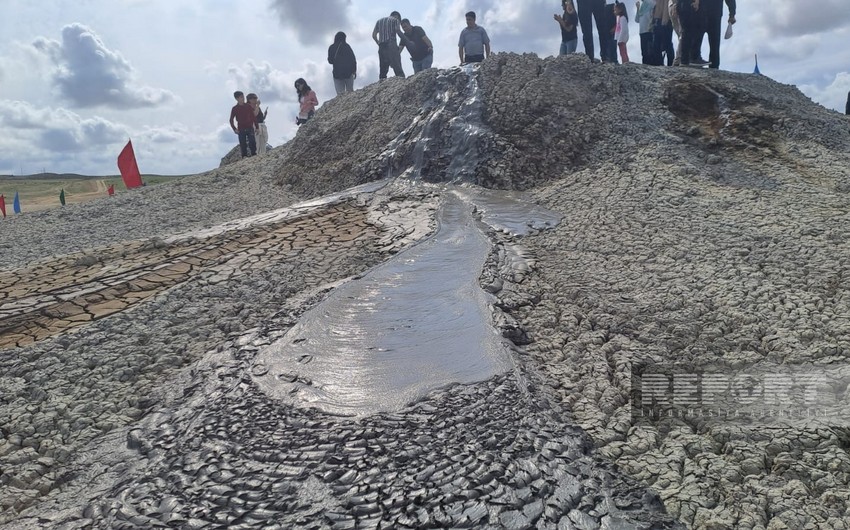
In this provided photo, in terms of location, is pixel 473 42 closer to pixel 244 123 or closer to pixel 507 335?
pixel 244 123

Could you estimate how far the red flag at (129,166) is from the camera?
10.6 meters

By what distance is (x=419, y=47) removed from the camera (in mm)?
10305

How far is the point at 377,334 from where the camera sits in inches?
148

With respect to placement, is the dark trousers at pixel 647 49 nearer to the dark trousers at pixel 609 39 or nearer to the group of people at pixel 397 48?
the dark trousers at pixel 609 39

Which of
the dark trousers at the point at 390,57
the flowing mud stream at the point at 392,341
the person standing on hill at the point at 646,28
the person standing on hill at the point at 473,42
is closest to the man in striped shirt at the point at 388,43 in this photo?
the dark trousers at the point at 390,57

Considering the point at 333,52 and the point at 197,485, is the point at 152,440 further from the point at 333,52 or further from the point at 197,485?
the point at 333,52

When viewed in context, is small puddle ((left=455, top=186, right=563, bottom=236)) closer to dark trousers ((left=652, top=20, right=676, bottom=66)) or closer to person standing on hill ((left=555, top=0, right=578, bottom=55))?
person standing on hill ((left=555, top=0, right=578, bottom=55))

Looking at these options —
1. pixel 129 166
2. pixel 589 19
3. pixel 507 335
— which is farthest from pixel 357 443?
pixel 129 166

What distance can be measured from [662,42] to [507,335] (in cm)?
785

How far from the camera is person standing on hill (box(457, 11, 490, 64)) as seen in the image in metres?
9.63

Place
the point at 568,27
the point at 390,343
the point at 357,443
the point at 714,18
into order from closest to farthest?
the point at 357,443 < the point at 390,343 < the point at 714,18 < the point at 568,27

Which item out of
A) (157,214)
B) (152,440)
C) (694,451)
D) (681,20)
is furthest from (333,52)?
(694,451)

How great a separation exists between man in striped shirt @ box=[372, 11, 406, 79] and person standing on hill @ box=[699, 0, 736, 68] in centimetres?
481

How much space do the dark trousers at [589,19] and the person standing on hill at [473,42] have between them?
1.50 m
